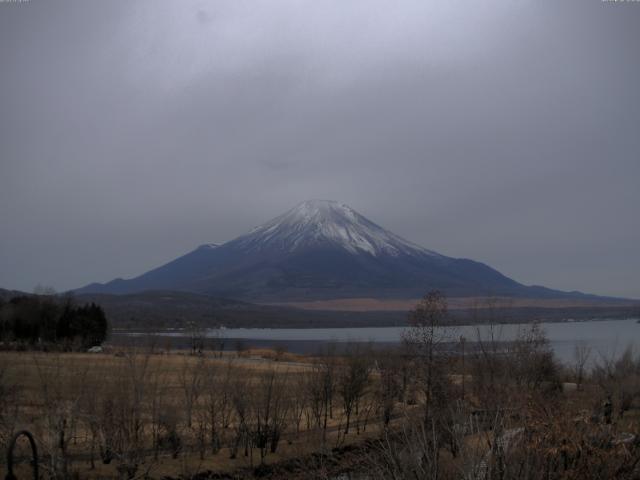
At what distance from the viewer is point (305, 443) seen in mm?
30578

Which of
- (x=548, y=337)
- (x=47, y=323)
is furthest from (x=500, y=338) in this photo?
(x=548, y=337)

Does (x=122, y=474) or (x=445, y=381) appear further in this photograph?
(x=445, y=381)

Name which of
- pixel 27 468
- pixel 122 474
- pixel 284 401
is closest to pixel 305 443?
pixel 284 401

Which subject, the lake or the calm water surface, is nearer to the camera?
the calm water surface

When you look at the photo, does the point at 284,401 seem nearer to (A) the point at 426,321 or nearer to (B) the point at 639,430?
(A) the point at 426,321

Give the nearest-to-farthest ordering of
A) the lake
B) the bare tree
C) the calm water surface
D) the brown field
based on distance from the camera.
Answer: the brown field → the bare tree → the calm water surface → the lake

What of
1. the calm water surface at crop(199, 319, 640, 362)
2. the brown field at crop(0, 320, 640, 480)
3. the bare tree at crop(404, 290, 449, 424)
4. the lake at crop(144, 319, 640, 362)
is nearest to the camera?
the brown field at crop(0, 320, 640, 480)

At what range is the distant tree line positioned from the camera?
7875 centimetres

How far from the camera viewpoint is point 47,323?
8194 cm

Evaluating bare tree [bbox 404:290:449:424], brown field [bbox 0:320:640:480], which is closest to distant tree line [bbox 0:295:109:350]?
brown field [bbox 0:320:640:480]

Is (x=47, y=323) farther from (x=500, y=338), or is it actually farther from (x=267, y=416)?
(x=267, y=416)

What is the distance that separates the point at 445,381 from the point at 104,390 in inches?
541

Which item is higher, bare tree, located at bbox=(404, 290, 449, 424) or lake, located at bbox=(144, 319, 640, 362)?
bare tree, located at bbox=(404, 290, 449, 424)

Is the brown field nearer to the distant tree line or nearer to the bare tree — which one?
the bare tree
